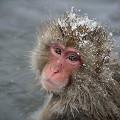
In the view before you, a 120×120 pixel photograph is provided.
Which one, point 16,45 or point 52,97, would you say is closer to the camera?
point 52,97

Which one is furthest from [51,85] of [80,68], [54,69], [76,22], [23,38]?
[23,38]

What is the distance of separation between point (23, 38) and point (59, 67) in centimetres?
275

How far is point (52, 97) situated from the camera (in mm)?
5922

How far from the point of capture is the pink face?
5.42m

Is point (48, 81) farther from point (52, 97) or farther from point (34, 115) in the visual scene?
point (34, 115)

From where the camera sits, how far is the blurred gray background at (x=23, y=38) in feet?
22.7

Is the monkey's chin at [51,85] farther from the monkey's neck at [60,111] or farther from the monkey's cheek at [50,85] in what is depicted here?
the monkey's neck at [60,111]

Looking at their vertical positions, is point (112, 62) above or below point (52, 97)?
above

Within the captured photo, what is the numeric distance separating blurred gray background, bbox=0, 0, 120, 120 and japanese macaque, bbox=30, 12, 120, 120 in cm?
36

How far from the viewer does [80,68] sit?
548 cm

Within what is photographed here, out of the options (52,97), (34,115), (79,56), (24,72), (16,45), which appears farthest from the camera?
(16,45)

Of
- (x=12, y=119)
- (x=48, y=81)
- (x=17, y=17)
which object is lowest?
(x=12, y=119)

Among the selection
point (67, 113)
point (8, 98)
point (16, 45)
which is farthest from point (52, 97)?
point (16, 45)

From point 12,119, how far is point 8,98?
1.26 ft
